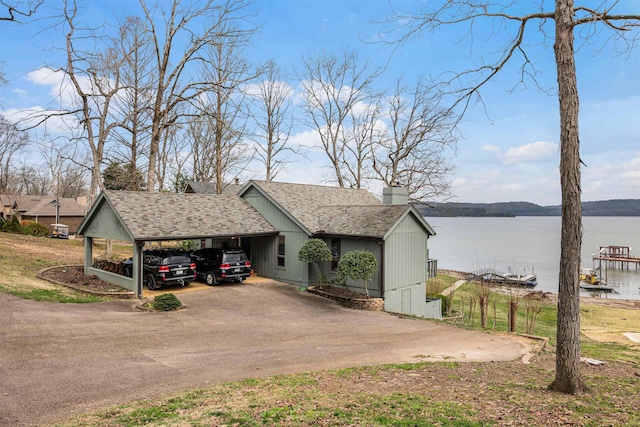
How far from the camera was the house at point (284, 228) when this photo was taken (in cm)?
1666

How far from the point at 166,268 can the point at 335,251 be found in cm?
747

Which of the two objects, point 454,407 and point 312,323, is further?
point 312,323

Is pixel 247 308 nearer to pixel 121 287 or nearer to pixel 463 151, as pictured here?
pixel 121 287

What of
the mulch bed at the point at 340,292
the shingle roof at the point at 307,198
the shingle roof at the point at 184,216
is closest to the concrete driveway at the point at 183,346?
the mulch bed at the point at 340,292

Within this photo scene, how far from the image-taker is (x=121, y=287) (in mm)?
16500

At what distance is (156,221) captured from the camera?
16.8 meters

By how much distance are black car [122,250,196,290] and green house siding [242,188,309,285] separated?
4411mm

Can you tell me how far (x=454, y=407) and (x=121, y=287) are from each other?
14.8 meters

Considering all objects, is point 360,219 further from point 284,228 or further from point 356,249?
point 284,228

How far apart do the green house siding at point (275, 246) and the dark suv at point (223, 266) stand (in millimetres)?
2083

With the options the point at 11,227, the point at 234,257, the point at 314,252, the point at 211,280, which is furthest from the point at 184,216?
the point at 11,227

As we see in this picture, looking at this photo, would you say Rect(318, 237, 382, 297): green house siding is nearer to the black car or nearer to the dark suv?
the dark suv

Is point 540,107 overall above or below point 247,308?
above

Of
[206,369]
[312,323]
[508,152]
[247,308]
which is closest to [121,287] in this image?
[247,308]
